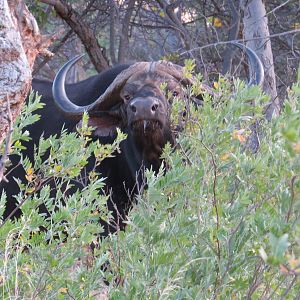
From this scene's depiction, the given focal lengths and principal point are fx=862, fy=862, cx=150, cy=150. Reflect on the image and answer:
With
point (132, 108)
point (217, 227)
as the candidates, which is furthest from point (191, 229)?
point (132, 108)

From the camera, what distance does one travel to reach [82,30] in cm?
955

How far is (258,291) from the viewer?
357cm

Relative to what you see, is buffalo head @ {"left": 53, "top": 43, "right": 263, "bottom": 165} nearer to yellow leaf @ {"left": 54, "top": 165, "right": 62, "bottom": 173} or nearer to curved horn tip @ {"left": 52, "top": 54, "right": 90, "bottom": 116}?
curved horn tip @ {"left": 52, "top": 54, "right": 90, "bottom": 116}

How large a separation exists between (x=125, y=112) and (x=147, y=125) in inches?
28.7

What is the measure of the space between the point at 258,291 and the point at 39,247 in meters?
0.92

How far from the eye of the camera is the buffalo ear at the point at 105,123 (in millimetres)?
7113

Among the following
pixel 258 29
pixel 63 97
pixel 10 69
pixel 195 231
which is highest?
pixel 10 69

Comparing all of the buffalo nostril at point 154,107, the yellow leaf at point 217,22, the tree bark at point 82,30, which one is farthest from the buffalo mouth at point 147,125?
the yellow leaf at point 217,22

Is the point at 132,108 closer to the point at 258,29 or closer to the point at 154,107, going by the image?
the point at 154,107

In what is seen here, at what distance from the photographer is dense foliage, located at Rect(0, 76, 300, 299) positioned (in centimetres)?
302

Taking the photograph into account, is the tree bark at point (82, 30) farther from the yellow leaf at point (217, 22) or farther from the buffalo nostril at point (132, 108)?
the buffalo nostril at point (132, 108)

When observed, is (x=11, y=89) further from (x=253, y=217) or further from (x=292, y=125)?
(x=292, y=125)

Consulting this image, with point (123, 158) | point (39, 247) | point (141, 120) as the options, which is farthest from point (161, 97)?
point (39, 247)

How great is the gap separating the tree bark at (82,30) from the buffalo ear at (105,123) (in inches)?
91.1
